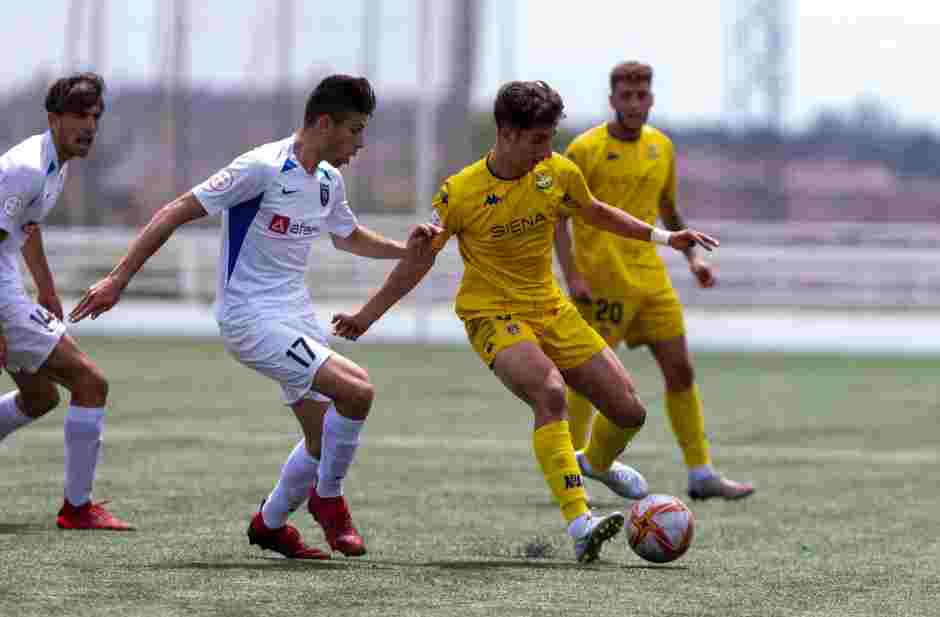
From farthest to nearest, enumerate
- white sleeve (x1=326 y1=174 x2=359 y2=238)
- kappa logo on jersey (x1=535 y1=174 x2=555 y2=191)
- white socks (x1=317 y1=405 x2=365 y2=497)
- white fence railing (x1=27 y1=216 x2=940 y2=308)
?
white fence railing (x1=27 y1=216 x2=940 y2=308)
white sleeve (x1=326 y1=174 x2=359 y2=238)
kappa logo on jersey (x1=535 y1=174 x2=555 y2=191)
white socks (x1=317 y1=405 x2=365 y2=497)

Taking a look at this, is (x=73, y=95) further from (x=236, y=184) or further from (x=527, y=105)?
(x=527, y=105)

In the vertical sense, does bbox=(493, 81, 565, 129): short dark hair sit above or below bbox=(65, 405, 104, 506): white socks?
above

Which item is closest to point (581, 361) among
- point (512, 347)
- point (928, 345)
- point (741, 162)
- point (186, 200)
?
point (512, 347)

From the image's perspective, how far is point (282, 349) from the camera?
788 centimetres

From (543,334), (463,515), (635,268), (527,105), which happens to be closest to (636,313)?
(635,268)

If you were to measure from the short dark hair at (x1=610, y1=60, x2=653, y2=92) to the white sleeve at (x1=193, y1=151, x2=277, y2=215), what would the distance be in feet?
10.1

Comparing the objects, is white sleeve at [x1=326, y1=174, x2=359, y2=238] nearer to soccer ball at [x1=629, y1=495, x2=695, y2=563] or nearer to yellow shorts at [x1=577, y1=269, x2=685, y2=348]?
soccer ball at [x1=629, y1=495, x2=695, y2=563]

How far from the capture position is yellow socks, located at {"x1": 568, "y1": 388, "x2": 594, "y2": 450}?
35.6 ft

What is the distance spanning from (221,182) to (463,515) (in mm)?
2586

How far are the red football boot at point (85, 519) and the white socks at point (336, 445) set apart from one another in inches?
44.6

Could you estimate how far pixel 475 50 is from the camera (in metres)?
29.8

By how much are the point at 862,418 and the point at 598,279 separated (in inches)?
226

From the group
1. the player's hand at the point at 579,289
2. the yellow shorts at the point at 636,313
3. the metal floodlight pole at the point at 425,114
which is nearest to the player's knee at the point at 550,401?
the player's hand at the point at 579,289

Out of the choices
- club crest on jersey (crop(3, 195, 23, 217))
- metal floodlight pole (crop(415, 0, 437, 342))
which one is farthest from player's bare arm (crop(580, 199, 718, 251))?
metal floodlight pole (crop(415, 0, 437, 342))
